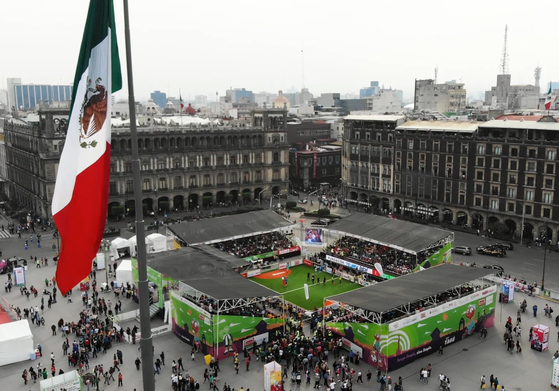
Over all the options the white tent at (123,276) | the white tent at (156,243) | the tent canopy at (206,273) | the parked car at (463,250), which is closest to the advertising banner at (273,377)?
the tent canopy at (206,273)

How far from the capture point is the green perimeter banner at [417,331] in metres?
42.8

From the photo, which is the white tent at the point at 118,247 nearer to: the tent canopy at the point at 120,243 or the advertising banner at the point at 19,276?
the tent canopy at the point at 120,243

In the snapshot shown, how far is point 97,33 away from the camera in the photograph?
14.5m

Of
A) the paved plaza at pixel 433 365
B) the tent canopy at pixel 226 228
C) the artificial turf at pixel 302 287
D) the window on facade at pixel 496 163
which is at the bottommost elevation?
the artificial turf at pixel 302 287

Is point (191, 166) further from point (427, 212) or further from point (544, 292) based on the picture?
point (544, 292)

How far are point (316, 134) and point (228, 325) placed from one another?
372 feet

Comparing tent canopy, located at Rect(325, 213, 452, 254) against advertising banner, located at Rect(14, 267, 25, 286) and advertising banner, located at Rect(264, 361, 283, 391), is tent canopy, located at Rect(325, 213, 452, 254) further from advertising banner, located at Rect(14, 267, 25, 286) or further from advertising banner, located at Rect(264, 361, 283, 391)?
advertising banner, located at Rect(14, 267, 25, 286)

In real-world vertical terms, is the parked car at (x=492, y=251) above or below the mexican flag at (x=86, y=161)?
below

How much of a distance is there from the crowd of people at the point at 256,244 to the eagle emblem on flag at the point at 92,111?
55055 mm

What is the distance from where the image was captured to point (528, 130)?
3177 inches

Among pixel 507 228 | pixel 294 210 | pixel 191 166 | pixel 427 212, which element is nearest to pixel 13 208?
pixel 191 166

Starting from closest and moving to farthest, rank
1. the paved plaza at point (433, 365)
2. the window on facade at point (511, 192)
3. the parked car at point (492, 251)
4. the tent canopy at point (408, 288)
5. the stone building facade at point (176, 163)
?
the paved plaza at point (433, 365) < the tent canopy at point (408, 288) < the parked car at point (492, 251) < the window on facade at point (511, 192) < the stone building facade at point (176, 163)

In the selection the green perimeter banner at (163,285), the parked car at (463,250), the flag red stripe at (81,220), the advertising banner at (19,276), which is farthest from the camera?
the parked car at (463,250)

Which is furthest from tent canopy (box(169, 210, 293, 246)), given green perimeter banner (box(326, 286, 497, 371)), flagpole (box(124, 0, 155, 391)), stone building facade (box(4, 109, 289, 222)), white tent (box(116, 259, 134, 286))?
flagpole (box(124, 0, 155, 391))
